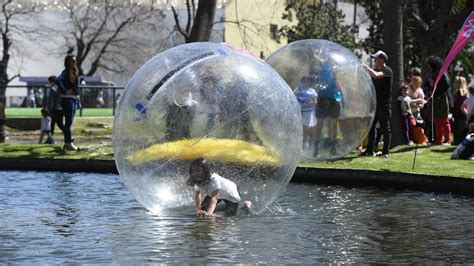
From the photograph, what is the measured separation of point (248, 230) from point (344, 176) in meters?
5.18

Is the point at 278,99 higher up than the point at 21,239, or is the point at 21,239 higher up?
the point at 278,99

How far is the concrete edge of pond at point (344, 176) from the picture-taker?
15.3 m

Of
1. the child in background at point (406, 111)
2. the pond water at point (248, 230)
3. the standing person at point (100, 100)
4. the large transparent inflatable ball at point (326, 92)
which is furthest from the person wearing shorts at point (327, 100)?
the standing person at point (100, 100)

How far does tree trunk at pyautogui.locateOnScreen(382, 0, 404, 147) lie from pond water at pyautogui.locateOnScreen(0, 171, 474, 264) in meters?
6.47

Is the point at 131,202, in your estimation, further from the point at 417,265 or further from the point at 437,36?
the point at 437,36

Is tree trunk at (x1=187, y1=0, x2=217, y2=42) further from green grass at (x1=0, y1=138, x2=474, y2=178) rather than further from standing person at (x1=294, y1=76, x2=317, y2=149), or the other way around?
standing person at (x1=294, y1=76, x2=317, y2=149)

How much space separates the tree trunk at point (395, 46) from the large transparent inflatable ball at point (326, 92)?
4274 millimetres

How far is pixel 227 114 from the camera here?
1170 centimetres

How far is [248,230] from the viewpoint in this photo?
37.7ft

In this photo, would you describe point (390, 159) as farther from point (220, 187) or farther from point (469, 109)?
point (220, 187)

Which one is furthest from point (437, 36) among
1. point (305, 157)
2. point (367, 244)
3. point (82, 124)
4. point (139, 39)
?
point (139, 39)

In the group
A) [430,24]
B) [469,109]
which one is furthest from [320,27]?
[469,109]

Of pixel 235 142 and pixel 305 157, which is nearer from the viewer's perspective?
pixel 235 142

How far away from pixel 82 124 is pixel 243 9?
25.1 metres
